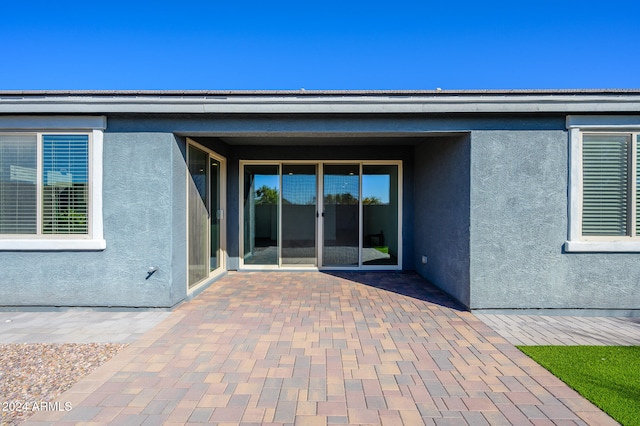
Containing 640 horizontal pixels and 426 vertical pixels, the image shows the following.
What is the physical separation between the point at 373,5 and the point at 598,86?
6.87 meters

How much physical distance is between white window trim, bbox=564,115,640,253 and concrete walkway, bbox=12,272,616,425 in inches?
82.3

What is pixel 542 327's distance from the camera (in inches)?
181

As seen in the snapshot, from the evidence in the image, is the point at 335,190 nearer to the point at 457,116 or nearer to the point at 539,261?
the point at 457,116

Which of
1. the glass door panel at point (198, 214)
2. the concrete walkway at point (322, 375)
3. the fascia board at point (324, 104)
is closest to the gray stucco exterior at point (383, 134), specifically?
the fascia board at point (324, 104)

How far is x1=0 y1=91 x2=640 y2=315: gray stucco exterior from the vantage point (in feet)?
16.5

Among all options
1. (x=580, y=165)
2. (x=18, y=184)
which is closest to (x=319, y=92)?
(x=580, y=165)

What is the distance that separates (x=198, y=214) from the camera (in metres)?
6.27

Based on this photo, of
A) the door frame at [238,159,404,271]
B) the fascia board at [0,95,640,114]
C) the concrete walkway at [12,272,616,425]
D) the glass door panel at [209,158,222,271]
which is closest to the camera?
the concrete walkway at [12,272,616,425]

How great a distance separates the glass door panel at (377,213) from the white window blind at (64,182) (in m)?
5.70

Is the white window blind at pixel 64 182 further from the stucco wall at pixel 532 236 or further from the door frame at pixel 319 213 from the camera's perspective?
the stucco wall at pixel 532 236

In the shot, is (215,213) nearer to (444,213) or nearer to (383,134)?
(383,134)

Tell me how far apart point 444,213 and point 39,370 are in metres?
6.06

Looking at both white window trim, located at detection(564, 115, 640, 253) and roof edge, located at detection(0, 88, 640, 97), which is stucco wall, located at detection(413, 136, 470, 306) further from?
white window trim, located at detection(564, 115, 640, 253)

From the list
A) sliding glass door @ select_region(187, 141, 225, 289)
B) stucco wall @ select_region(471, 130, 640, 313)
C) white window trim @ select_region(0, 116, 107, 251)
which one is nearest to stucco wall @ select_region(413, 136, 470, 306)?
stucco wall @ select_region(471, 130, 640, 313)
